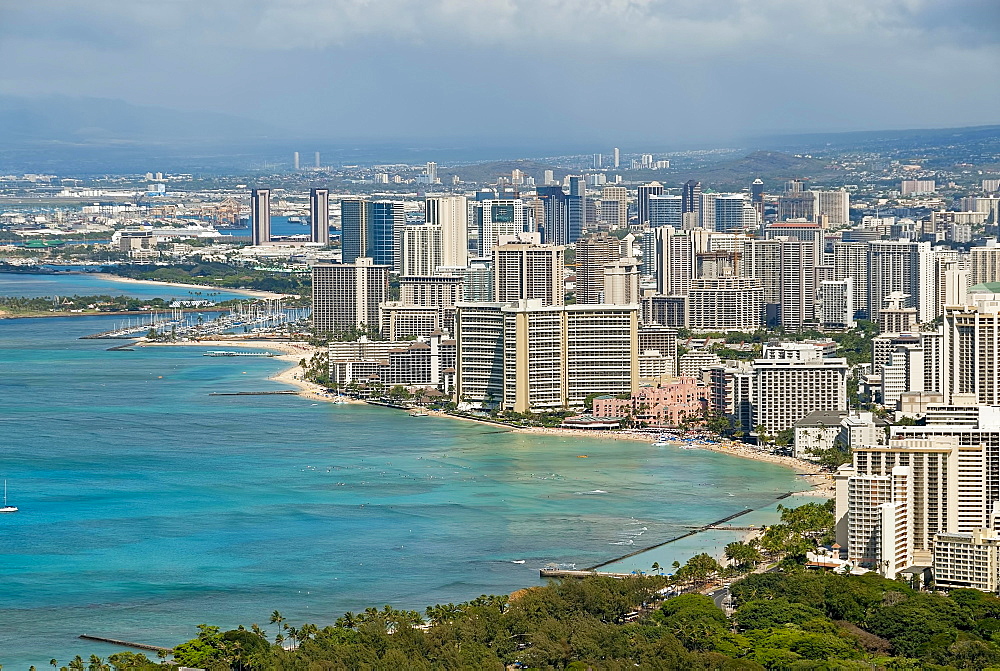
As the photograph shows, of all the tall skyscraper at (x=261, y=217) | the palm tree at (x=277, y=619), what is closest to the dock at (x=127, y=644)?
the palm tree at (x=277, y=619)

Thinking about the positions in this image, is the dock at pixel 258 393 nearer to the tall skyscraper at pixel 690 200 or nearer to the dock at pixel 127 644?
the dock at pixel 127 644

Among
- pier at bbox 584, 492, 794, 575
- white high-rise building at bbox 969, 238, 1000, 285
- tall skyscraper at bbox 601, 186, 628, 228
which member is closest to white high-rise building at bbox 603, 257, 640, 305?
white high-rise building at bbox 969, 238, 1000, 285

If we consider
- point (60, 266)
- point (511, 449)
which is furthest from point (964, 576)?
point (60, 266)

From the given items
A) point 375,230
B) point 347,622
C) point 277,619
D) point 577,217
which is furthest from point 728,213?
point 347,622

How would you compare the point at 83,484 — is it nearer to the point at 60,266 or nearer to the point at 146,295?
the point at 146,295

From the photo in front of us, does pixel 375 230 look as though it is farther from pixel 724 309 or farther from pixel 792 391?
pixel 792 391
